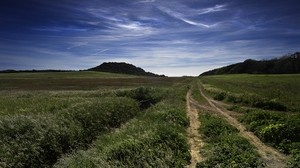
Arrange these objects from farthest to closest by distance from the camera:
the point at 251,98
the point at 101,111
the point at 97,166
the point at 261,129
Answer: the point at 251,98 < the point at 101,111 < the point at 261,129 < the point at 97,166

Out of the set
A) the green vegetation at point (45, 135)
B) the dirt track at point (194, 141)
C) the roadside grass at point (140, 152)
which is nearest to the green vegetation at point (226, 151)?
the dirt track at point (194, 141)

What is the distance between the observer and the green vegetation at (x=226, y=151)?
12.2 m

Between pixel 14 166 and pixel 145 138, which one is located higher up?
pixel 145 138

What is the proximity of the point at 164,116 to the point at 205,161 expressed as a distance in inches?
361

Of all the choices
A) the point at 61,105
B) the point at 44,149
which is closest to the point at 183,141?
the point at 44,149

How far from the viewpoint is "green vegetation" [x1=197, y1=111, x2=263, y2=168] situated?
482 inches

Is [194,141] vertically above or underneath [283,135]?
underneath

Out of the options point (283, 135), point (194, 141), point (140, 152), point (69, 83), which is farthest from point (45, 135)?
point (69, 83)

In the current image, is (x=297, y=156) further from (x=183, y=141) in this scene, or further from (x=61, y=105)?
(x=61, y=105)

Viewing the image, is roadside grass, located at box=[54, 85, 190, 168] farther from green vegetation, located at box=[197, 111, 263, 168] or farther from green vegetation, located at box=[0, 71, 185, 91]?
green vegetation, located at box=[0, 71, 185, 91]

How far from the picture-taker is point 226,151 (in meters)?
13.7

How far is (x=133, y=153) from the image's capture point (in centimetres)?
1303

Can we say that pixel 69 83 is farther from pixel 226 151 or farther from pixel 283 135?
pixel 226 151

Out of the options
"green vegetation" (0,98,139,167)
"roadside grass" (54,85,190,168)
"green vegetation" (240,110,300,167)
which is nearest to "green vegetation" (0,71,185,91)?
"green vegetation" (0,98,139,167)
